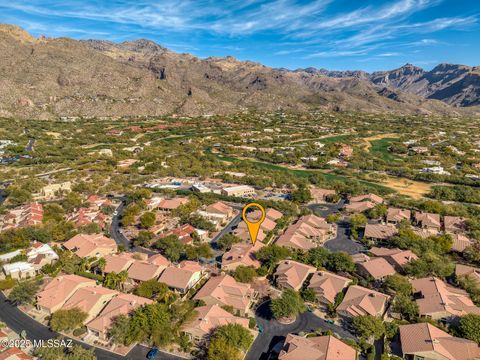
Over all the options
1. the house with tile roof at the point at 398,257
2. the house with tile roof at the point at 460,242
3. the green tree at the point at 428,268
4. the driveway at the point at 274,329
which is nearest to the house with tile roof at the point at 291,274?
the driveway at the point at 274,329

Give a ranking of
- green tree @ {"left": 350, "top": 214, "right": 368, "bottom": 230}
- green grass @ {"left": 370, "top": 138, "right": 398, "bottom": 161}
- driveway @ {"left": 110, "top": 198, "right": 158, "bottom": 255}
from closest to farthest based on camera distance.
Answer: driveway @ {"left": 110, "top": 198, "right": 158, "bottom": 255} < green tree @ {"left": 350, "top": 214, "right": 368, "bottom": 230} < green grass @ {"left": 370, "top": 138, "right": 398, "bottom": 161}

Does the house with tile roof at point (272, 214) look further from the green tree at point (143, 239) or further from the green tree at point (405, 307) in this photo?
the green tree at point (405, 307)

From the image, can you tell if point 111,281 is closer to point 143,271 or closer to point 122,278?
point 122,278

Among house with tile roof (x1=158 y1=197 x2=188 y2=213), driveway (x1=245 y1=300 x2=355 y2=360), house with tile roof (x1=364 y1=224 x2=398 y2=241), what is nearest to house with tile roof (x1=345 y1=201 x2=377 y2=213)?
house with tile roof (x1=364 y1=224 x2=398 y2=241)

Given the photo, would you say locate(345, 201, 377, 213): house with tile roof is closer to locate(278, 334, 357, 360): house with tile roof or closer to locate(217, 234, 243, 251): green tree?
locate(217, 234, 243, 251): green tree

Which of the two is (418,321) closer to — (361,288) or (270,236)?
(361,288)
